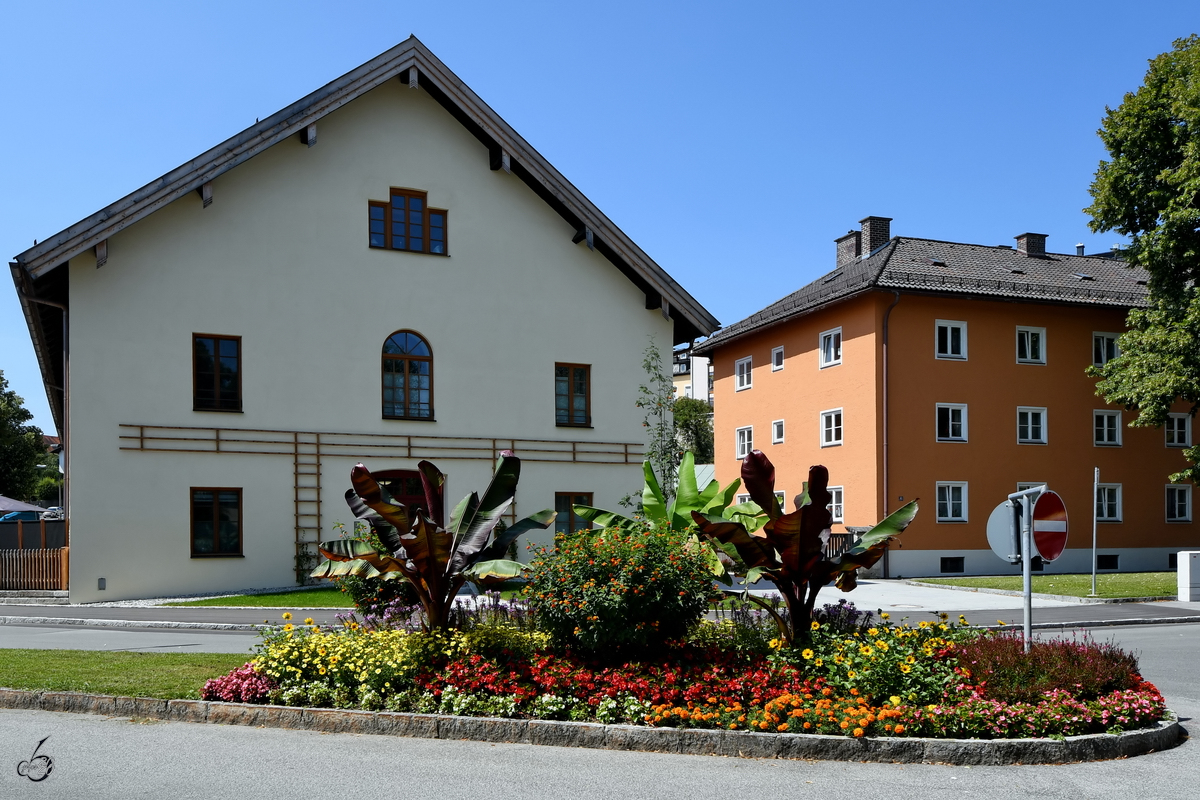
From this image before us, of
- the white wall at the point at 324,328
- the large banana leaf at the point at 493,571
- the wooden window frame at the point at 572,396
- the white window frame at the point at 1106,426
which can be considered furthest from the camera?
the white window frame at the point at 1106,426

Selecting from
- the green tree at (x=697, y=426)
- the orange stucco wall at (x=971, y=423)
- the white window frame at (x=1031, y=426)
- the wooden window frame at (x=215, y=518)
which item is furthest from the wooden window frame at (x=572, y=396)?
the green tree at (x=697, y=426)

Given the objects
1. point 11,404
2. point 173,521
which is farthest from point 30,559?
point 11,404

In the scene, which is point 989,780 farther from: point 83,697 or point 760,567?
point 83,697

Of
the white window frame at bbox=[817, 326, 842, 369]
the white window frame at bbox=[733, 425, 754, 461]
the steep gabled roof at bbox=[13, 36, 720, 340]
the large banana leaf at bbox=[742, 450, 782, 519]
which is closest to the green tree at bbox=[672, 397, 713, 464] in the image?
the white window frame at bbox=[733, 425, 754, 461]

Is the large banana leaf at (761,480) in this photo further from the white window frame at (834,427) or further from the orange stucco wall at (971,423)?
the white window frame at (834,427)

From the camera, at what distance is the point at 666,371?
28.0 meters

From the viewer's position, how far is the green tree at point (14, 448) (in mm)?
66812

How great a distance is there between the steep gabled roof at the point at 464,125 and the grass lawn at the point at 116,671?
1164cm

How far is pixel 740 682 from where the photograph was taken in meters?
9.42

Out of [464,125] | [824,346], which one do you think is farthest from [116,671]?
[824,346]

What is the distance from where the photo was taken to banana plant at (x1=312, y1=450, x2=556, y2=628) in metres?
11.3

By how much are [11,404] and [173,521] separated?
53237 mm

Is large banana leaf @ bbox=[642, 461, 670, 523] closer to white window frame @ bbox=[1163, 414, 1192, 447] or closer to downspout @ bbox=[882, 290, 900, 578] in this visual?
downspout @ bbox=[882, 290, 900, 578]

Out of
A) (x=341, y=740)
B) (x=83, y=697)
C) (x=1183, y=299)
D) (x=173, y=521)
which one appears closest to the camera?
(x=341, y=740)
